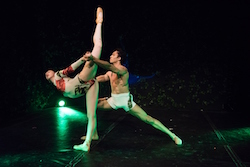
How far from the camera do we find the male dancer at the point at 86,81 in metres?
3.09

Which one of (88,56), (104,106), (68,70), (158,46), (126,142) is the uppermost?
(158,46)

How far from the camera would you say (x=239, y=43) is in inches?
229

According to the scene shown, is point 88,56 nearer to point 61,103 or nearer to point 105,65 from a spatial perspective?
point 105,65

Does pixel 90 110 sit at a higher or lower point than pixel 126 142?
higher

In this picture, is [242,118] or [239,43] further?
[239,43]

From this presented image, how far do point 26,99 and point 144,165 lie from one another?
12.1 ft

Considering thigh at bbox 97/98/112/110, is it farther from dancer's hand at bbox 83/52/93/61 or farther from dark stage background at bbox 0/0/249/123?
dark stage background at bbox 0/0/249/123

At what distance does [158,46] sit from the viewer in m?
6.19

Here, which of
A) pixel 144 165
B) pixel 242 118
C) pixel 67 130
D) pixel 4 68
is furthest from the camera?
pixel 242 118

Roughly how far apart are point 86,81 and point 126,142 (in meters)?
1.16

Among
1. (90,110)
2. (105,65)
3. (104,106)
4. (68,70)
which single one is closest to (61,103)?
(104,106)

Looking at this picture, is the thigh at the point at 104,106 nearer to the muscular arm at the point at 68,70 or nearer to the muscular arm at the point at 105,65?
the muscular arm at the point at 105,65

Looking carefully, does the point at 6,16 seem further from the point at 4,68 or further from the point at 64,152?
the point at 64,152

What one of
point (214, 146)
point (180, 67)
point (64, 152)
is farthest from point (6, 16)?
point (214, 146)
